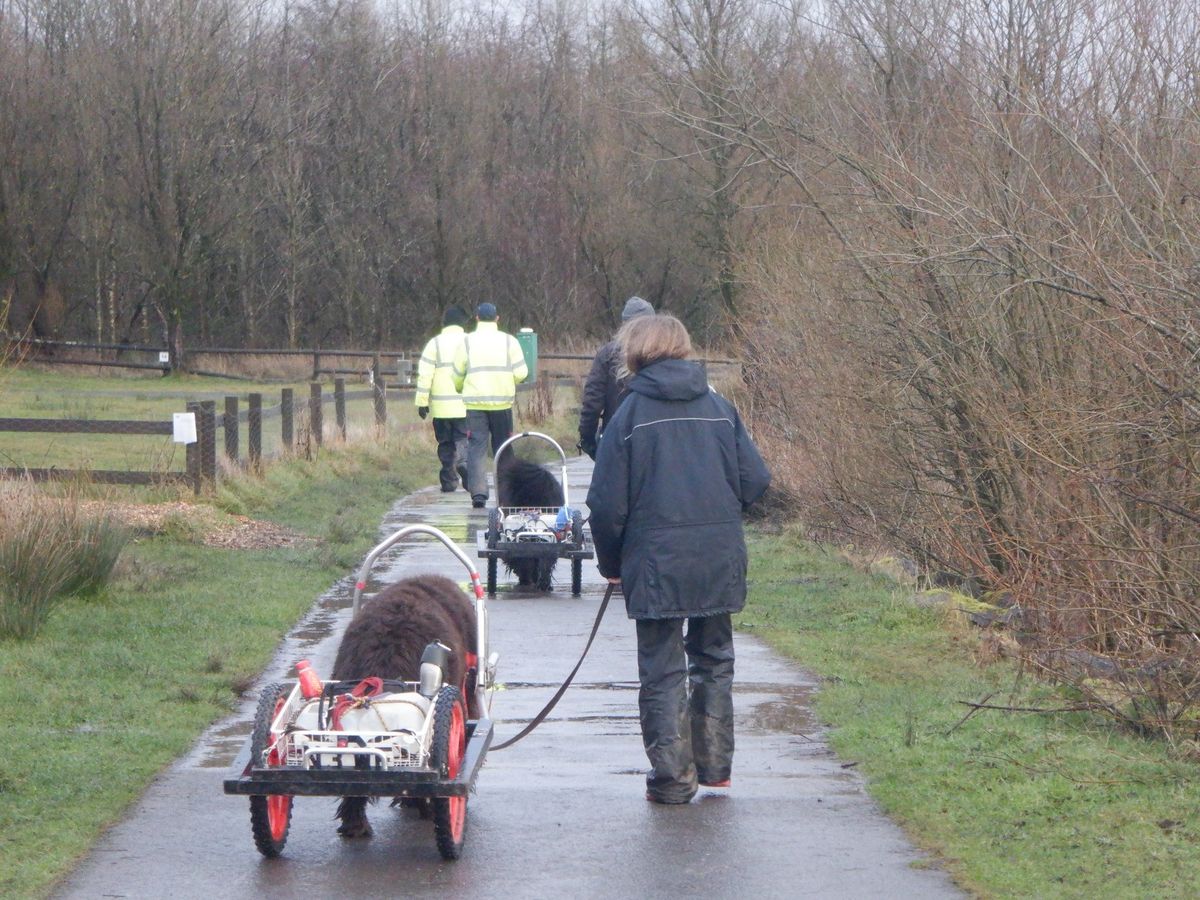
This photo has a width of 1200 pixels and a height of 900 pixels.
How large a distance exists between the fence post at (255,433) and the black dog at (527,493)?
655cm

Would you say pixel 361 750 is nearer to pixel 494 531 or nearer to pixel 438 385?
pixel 494 531

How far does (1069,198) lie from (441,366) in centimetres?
1055

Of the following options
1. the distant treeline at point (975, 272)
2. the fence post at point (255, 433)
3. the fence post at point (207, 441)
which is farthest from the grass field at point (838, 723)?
the fence post at point (255, 433)

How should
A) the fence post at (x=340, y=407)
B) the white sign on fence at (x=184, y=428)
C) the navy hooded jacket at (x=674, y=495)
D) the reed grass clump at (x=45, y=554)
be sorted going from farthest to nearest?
the fence post at (x=340, y=407), the white sign on fence at (x=184, y=428), the reed grass clump at (x=45, y=554), the navy hooded jacket at (x=674, y=495)

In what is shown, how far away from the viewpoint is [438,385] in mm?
18906

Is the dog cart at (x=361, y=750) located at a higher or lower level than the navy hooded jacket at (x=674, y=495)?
lower

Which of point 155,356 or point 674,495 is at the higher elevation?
point 155,356

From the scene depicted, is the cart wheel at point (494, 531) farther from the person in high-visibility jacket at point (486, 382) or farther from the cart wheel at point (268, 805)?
the cart wheel at point (268, 805)

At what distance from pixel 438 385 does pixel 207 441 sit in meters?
4.01

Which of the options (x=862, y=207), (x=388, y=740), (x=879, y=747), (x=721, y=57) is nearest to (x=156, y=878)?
(x=388, y=740)

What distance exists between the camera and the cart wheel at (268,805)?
542cm

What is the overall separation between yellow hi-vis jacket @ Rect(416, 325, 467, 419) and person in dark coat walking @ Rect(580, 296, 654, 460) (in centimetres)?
679

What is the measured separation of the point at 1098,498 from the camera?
8.73 metres

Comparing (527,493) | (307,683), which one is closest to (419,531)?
(307,683)
